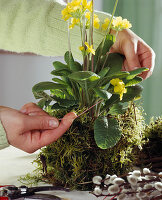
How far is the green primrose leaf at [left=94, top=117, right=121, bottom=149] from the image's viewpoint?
0.54 m

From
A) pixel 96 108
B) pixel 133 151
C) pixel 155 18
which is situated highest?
pixel 155 18

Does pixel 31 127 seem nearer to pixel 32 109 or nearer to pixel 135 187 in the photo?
pixel 32 109

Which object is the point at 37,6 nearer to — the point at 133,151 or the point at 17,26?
the point at 17,26

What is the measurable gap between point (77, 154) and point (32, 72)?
2.68 metres

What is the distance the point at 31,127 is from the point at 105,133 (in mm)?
150

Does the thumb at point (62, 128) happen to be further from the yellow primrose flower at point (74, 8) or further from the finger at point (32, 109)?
the yellow primrose flower at point (74, 8)

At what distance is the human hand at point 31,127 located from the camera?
0.56 m

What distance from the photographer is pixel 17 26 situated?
0.95 meters

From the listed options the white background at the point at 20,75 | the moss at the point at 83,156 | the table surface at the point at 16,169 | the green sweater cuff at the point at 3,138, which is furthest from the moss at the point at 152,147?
the white background at the point at 20,75

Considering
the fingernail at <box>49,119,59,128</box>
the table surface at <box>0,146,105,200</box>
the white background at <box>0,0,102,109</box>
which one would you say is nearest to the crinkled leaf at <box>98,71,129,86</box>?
the fingernail at <box>49,119,59,128</box>

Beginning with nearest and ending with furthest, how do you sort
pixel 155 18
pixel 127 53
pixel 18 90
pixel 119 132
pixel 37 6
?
1. pixel 119 132
2. pixel 127 53
3. pixel 37 6
4. pixel 155 18
5. pixel 18 90

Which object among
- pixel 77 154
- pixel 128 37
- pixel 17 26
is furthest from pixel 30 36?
pixel 77 154

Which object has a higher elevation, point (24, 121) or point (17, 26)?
point (17, 26)

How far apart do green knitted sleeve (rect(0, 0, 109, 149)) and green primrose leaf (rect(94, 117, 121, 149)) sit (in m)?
0.27
